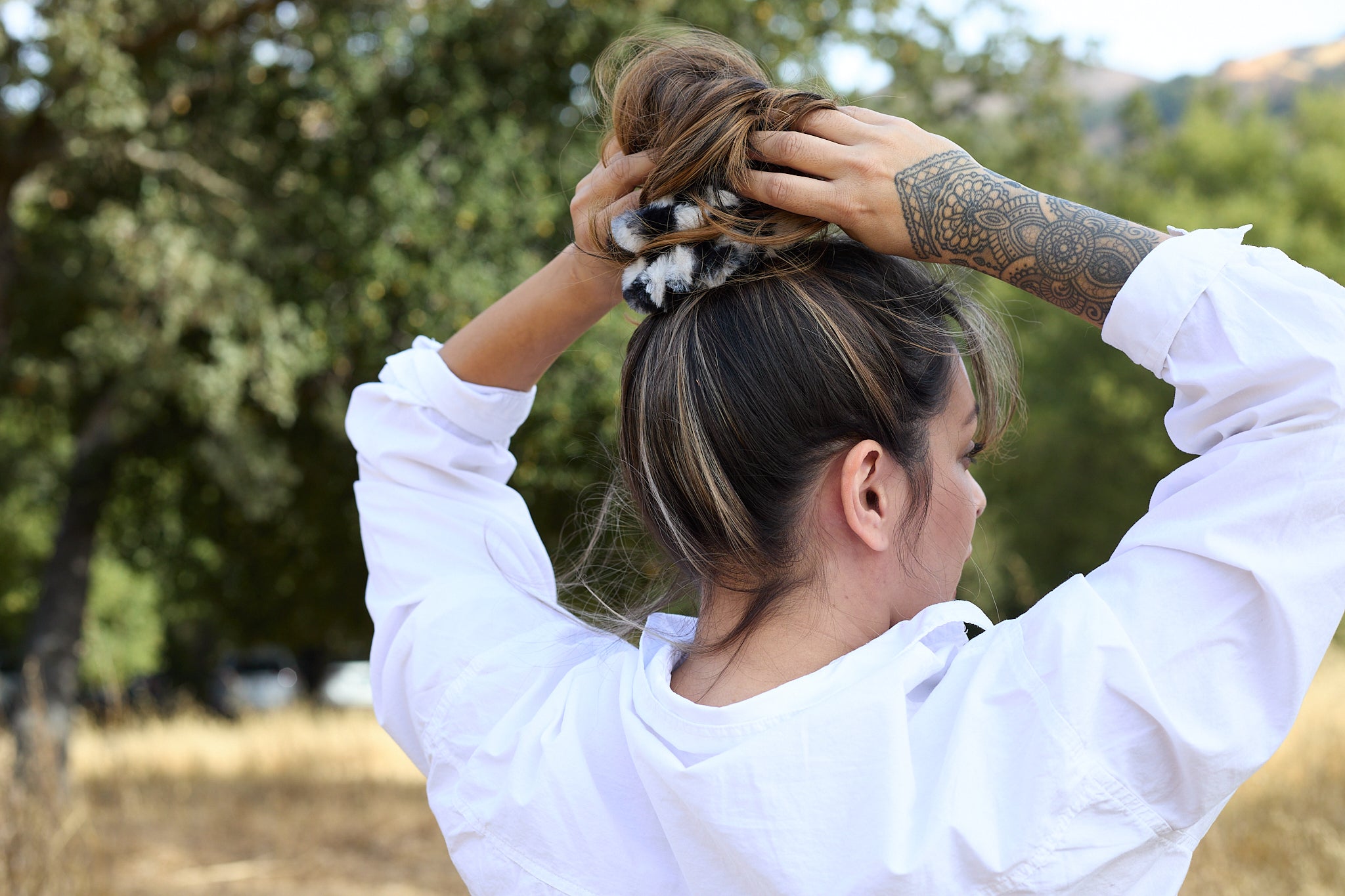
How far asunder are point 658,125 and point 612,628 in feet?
1.97

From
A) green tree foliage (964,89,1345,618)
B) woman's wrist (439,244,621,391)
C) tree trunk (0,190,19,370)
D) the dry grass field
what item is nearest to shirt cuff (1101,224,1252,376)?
woman's wrist (439,244,621,391)

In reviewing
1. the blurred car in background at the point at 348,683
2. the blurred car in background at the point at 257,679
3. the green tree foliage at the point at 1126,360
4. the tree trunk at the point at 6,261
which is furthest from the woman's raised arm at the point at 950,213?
the blurred car in background at the point at 348,683

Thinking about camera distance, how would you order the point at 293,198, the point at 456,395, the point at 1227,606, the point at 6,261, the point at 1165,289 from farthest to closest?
the point at 6,261
the point at 293,198
the point at 456,395
the point at 1165,289
the point at 1227,606

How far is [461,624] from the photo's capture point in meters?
1.25

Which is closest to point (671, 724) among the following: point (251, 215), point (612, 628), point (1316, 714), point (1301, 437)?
point (612, 628)

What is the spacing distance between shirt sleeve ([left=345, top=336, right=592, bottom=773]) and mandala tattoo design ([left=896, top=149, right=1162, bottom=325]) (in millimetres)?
623

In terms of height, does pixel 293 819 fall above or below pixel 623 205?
below

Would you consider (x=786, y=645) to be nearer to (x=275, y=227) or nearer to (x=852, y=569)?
(x=852, y=569)

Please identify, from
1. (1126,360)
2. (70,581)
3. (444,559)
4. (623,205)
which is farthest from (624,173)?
(1126,360)

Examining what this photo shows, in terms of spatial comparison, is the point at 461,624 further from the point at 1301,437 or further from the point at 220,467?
the point at 220,467

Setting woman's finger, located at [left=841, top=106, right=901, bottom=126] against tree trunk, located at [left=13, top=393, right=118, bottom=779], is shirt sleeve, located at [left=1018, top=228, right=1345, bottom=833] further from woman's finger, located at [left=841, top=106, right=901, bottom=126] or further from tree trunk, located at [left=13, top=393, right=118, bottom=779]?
tree trunk, located at [left=13, top=393, right=118, bottom=779]

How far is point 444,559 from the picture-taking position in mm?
1348

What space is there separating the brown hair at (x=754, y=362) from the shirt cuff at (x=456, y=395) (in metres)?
0.34

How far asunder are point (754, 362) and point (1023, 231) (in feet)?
0.91
